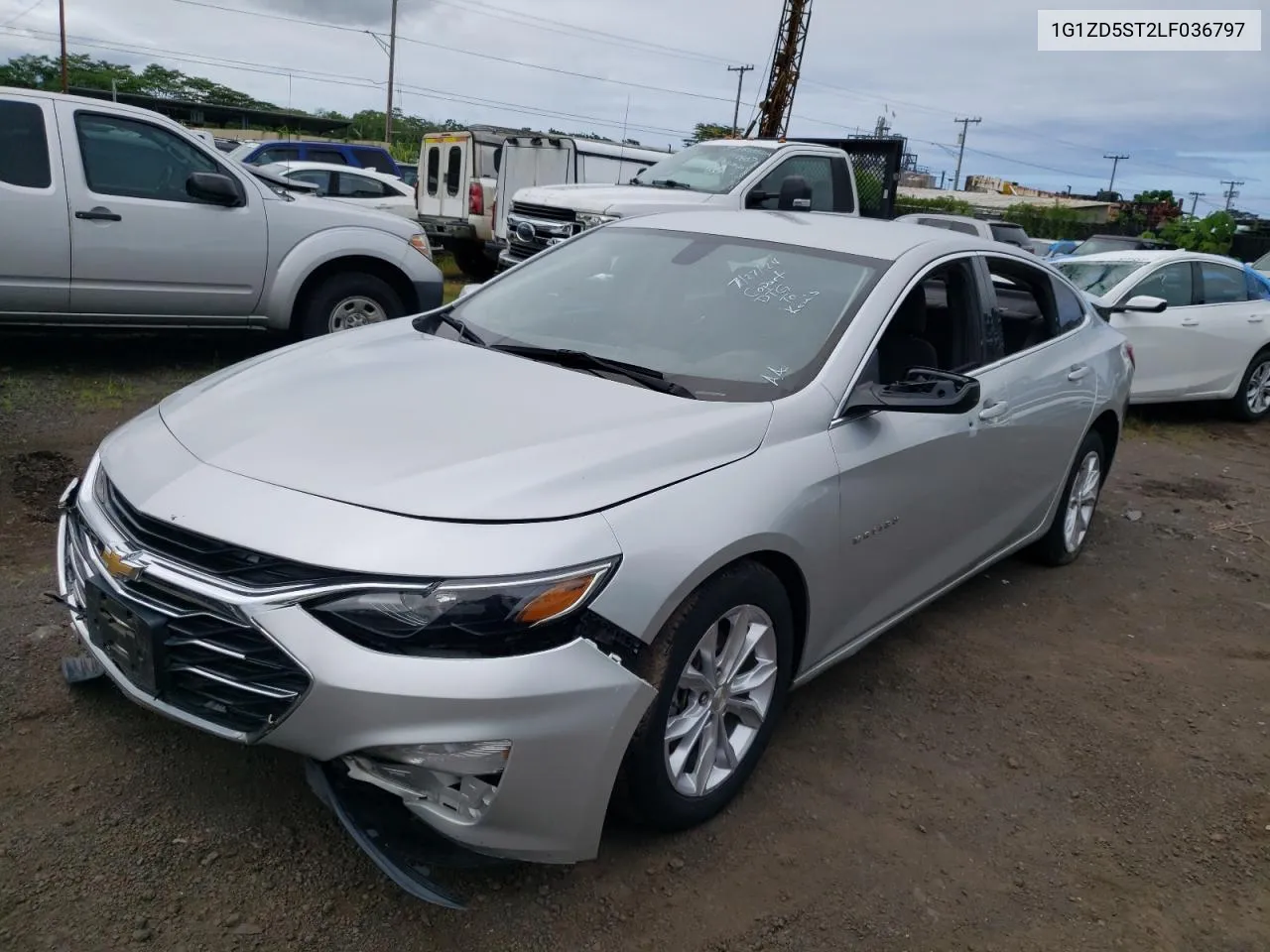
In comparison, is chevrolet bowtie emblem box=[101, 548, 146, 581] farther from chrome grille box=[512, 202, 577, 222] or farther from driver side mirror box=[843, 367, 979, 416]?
chrome grille box=[512, 202, 577, 222]

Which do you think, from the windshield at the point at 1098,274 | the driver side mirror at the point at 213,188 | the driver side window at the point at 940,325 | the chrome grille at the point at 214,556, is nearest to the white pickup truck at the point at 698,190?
the windshield at the point at 1098,274

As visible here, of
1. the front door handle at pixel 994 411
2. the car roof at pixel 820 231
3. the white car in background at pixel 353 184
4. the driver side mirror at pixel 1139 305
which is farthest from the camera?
the white car in background at pixel 353 184

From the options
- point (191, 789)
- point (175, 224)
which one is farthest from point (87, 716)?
point (175, 224)

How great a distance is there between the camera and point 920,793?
3193mm

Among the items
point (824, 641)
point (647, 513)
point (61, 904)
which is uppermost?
point (647, 513)

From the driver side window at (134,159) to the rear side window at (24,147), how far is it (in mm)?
217

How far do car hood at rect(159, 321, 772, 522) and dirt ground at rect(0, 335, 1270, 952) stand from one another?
72 cm

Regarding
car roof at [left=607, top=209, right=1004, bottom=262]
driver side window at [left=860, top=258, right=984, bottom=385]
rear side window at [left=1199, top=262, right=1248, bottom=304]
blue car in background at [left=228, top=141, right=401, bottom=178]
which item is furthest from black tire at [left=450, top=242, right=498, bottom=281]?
driver side window at [left=860, top=258, right=984, bottom=385]

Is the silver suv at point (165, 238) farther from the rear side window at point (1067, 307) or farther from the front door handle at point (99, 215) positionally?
the rear side window at point (1067, 307)

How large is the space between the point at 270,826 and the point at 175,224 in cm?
533

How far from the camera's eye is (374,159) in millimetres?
19016

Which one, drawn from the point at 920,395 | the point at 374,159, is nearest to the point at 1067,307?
the point at 920,395

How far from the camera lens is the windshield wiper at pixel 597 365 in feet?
10.1

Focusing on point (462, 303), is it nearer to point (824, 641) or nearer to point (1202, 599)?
point (824, 641)
